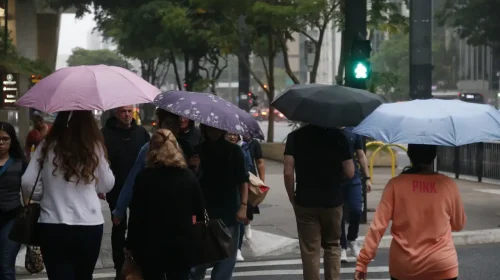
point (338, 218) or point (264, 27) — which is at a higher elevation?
point (264, 27)

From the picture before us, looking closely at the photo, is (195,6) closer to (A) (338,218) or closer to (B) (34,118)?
(B) (34,118)

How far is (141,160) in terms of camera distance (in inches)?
295

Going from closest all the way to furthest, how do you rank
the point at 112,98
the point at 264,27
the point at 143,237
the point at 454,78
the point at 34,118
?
the point at 143,237 < the point at 112,98 < the point at 34,118 < the point at 264,27 < the point at 454,78

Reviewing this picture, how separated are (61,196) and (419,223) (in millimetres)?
2213

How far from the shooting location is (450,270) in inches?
226

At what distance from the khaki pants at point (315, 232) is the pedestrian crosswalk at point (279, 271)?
230cm

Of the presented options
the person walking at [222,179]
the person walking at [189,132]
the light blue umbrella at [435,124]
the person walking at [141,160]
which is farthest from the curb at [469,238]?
the light blue umbrella at [435,124]

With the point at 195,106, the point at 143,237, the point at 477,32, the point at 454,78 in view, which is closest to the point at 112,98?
the point at 195,106

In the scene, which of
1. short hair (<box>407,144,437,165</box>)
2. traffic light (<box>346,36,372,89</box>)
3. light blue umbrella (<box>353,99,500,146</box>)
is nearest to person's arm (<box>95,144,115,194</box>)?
light blue umbrella (<box>353,99,500,146</box>)

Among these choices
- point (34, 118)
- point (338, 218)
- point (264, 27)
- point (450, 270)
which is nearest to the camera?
point (450, 270)

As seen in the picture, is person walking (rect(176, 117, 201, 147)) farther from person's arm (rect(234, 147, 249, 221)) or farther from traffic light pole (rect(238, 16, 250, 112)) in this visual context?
traffic light pole (rect(238, 16, 250, 112))

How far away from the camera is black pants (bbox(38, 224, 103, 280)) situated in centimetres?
611

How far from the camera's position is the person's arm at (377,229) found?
580cm

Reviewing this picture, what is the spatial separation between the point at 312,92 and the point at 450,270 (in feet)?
10.5
